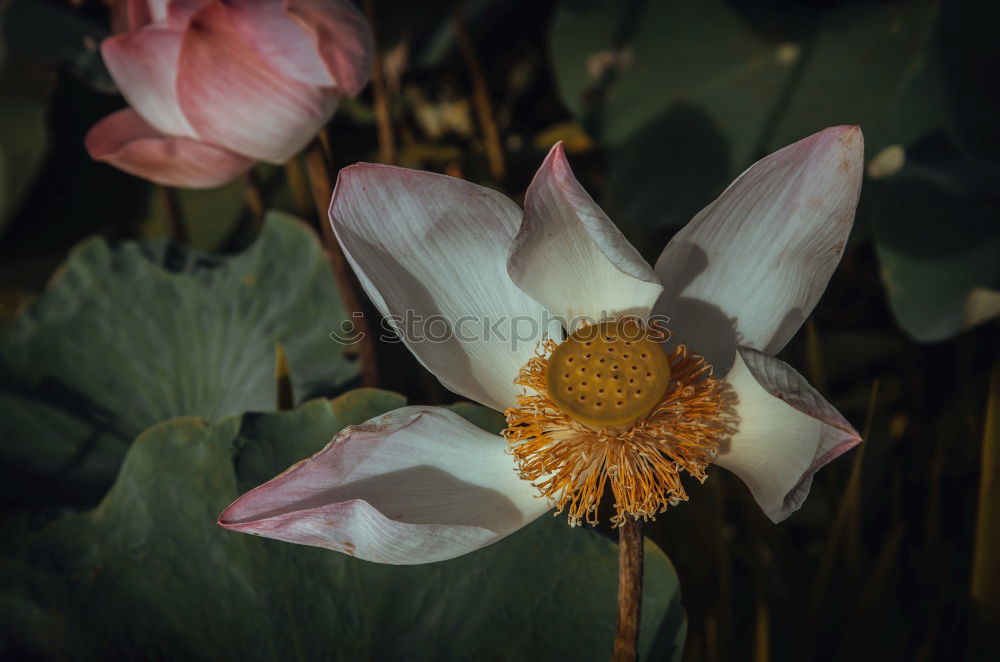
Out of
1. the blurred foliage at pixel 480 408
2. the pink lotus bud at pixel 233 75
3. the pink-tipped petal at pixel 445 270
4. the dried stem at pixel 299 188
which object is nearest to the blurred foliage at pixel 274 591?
the blurred foliage at pixel 480 408

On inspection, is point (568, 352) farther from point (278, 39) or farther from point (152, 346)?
point (152, 346)

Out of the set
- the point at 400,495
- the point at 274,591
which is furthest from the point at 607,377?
the point at 274,591

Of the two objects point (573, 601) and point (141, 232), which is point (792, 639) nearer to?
point (573, 601)

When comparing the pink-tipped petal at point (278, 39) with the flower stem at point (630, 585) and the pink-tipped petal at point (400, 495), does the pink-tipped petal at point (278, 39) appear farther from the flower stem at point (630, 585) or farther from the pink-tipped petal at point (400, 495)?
the flower stem at point (630, 585)

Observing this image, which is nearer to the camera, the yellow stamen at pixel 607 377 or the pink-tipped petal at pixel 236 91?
the yellow stamen at pixel 607 377

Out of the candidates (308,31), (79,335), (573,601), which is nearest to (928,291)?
(573,601)

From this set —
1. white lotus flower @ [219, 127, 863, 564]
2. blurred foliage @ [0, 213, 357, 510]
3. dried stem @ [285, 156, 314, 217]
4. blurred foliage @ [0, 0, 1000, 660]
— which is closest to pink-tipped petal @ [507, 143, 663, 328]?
white lotus flower @ [219, 127, 863, 564]

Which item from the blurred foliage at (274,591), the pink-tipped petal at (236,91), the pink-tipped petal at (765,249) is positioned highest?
the pink-tipped petal at (236,91)
